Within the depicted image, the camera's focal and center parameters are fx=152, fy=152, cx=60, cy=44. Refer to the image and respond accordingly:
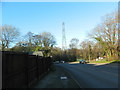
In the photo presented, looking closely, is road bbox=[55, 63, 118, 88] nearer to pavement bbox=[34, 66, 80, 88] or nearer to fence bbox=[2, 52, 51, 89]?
pavement bbox=[34, 66, 80, 88]

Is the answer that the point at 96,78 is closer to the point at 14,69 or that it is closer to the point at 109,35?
the point at 14,69

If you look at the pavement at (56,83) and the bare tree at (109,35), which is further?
the bare tree at (109,35)

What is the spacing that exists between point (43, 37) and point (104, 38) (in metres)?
29.5

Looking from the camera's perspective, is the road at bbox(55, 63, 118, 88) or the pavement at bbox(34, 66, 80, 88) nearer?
the pavement at bbox(34, 66, 80, 88)

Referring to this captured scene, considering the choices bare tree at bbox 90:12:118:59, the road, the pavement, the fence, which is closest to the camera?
the fence

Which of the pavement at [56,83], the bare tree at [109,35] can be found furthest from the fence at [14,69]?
the bare tree at [109,35]

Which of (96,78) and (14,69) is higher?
(14,69)

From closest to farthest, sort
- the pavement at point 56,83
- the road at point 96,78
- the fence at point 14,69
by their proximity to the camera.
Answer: the fence at point 14,69, the pavement at point 56,83, the road at point 96,78

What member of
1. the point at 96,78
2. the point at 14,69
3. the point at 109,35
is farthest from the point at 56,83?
the point at 109,35

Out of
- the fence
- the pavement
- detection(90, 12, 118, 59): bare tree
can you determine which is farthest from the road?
detection(90, 12, 118, 59): bare tree

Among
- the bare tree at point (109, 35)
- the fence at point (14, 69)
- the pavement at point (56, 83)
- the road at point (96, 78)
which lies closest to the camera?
the fence at point (14, 69)

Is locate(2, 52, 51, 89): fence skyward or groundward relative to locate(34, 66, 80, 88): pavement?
skyward

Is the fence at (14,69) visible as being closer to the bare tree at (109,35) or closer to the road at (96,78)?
the road at (96,78)

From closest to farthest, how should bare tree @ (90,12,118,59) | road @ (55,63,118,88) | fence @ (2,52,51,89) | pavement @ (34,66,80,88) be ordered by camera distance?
fence @ (2,52,51,89)
pavement @ (34,66,80,88)
road @ (55,63,118,88)
bare tree @ (90,12,118,59)
